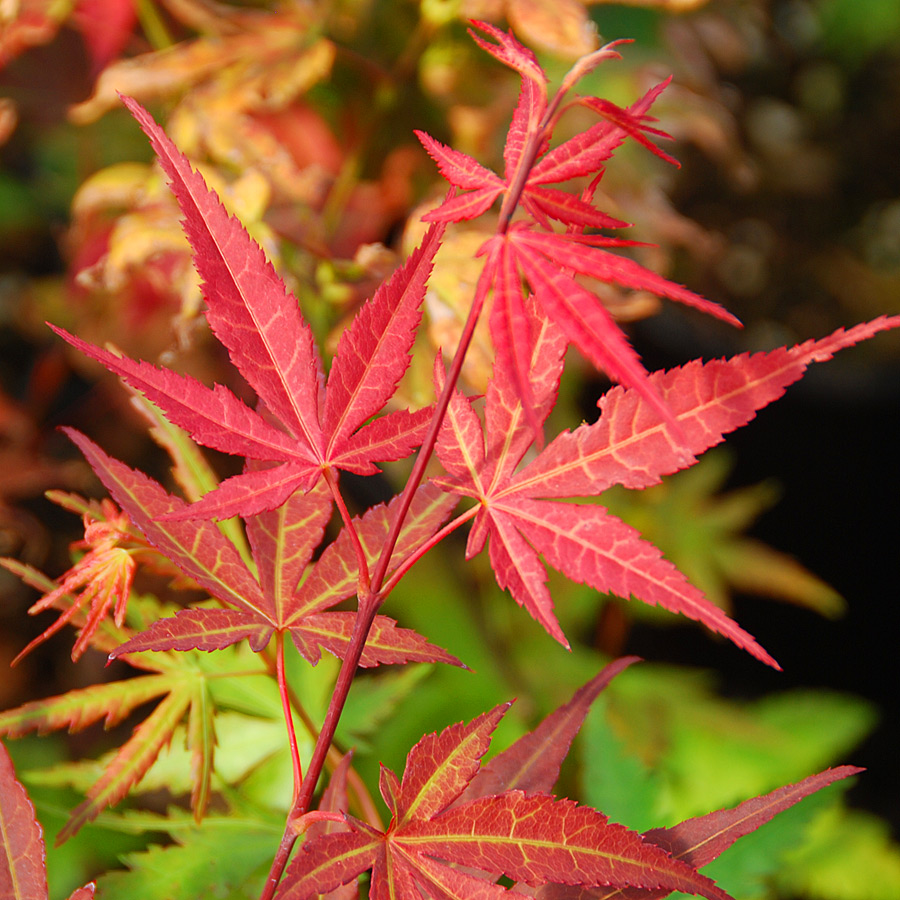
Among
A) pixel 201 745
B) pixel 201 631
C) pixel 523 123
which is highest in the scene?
pixel 523 123

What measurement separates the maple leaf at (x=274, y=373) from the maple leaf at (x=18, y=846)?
0.57ft

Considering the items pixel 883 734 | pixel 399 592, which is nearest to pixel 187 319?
pixel 399 592

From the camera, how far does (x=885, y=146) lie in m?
1.79

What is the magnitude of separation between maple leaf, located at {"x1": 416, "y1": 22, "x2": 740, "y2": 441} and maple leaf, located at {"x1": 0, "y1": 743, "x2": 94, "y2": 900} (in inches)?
12.5

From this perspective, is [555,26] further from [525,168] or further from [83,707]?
[83,707]

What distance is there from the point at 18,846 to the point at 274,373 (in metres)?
0.26

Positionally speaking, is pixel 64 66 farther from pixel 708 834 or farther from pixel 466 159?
pixel 708 834

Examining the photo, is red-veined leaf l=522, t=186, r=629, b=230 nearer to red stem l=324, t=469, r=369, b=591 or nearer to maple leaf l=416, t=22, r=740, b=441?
maple leaf l=416, t=22, r=740, b=441

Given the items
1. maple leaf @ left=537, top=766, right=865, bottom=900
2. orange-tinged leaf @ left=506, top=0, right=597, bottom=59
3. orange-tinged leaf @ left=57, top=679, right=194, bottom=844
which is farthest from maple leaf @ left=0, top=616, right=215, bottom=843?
orange-tinged leaf @ left=506, top=0, right=597, bottom=59

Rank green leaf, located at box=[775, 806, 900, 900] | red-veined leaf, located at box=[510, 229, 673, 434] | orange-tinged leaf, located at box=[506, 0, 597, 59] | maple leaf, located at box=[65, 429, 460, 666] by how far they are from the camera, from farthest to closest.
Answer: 1. green leaf, located at box=[775, 806, 900, 900]
2. orange-tinged leaf, located at box=[506, 0, 597, 59]
3. maple leaf, located at box=[65, 429, 460, 666]
4. red-veined leaf, located at box=[510, 229, 673, 434]

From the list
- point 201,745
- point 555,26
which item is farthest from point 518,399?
point 555,26

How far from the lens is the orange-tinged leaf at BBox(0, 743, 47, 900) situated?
36cm

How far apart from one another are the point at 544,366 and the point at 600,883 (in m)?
0.23

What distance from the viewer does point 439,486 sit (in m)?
0.38
